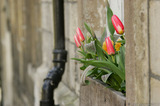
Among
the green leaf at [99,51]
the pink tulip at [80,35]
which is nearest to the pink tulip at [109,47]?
the green leaf at [99,51]

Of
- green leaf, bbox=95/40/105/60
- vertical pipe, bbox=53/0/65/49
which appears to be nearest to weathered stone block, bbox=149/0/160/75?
green leaf, bbox=95/40/105/60

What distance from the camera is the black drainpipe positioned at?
176 inches

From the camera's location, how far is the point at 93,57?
9.19ft

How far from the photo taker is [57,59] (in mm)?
4645

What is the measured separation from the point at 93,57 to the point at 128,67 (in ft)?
1.90

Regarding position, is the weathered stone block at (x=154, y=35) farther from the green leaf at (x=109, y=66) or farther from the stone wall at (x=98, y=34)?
the green leaf at (x=109, y=66)

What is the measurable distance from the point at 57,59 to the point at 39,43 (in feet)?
11.3

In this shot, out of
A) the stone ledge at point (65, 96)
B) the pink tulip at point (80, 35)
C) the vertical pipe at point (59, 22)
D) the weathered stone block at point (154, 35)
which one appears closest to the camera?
the weathered stone block at point (154, 35)

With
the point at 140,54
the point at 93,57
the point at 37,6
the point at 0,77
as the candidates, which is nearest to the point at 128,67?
the point at 140,54

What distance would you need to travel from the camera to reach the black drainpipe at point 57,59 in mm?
4461

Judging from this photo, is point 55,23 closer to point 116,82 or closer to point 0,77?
point 116,82

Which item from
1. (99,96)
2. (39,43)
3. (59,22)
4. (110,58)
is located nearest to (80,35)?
(110,58)

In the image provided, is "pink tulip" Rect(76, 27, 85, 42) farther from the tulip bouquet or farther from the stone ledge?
the stone ledge

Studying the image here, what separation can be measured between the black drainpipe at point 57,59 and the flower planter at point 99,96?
4.38ft
